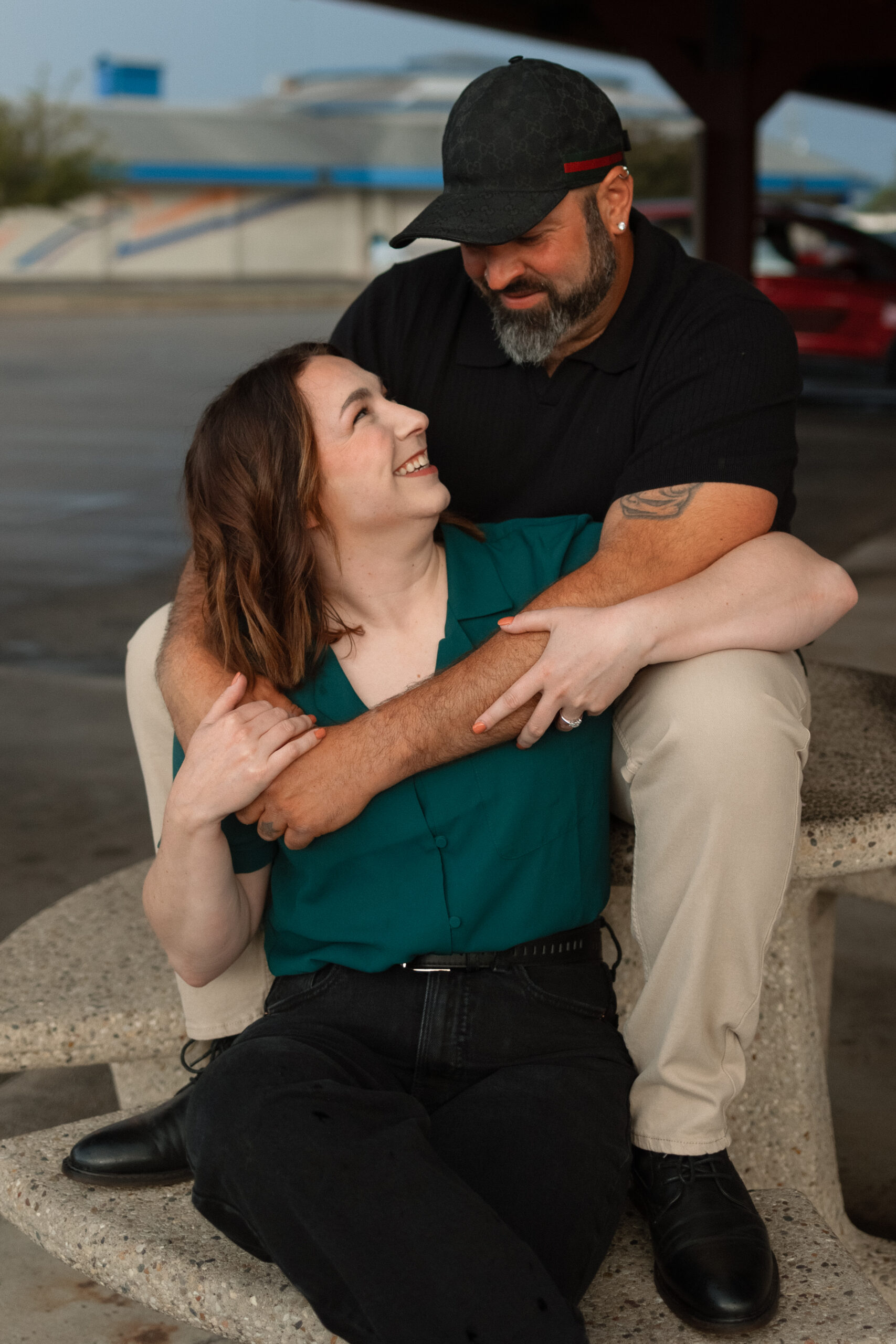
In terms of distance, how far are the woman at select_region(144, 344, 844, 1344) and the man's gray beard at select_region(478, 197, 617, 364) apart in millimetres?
343

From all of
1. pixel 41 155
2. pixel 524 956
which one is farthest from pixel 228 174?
pixel 524 956

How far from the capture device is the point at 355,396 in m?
1.88

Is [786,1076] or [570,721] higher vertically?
[570,721]

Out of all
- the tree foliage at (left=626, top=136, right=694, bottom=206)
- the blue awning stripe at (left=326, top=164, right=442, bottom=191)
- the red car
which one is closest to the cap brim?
the red car

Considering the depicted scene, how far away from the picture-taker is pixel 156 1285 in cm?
165

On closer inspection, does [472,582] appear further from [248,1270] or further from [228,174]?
[228,174]

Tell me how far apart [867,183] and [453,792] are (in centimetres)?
5159

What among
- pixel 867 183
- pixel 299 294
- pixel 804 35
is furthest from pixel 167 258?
pixel 804 35

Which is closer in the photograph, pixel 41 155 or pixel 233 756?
pixel 233 756

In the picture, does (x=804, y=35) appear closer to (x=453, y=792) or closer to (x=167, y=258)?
(x=453, y=792)

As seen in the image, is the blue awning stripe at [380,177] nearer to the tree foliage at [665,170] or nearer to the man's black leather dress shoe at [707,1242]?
the tree foliage at [665,170]

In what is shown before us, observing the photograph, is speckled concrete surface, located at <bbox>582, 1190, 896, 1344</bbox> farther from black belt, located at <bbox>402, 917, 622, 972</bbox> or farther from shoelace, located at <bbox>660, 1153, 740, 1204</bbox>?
black belt, located at <bbox>402, 917, 622, 972</bbox>

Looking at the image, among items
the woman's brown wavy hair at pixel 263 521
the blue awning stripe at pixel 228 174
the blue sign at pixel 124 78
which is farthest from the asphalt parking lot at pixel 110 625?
the blue sign at pixel 124 78

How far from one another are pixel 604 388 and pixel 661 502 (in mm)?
313
